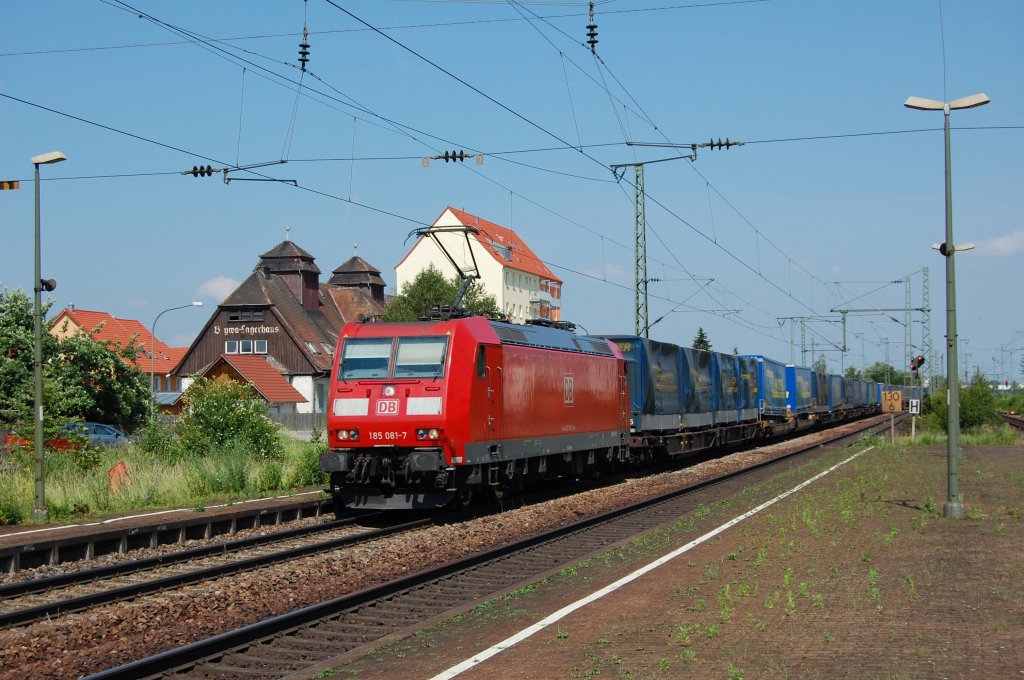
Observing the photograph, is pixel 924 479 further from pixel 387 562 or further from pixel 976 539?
pixel 387 562

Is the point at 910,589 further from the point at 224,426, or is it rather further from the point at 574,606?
the point at 224,426

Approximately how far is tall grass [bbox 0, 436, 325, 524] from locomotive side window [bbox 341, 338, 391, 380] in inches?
147

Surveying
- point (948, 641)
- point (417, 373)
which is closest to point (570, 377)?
point (417, 373)

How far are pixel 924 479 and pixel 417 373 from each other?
1243 centimetres

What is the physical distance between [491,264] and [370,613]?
279 ft

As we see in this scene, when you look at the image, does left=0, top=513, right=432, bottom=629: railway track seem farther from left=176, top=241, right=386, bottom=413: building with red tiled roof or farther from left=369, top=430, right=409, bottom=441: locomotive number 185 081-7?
left=176, top=241, right=386, bottom=413: building with red tiled roof

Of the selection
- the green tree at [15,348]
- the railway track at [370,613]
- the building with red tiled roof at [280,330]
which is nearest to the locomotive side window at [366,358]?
the railway track at [370,613]

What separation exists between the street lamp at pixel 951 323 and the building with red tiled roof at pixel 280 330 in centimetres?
5181

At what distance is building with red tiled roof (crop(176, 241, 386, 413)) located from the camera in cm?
7294

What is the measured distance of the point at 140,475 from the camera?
69.8 feet

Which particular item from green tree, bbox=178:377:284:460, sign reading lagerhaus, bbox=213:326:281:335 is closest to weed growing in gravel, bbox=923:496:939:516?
green tree, bbox=178:377:284:460

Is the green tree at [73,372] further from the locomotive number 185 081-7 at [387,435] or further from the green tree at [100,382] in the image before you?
the locomotive number 185 081-7 at [387,435]

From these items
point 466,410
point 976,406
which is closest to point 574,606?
point 466,410

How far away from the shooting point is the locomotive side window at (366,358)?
17828 mm
